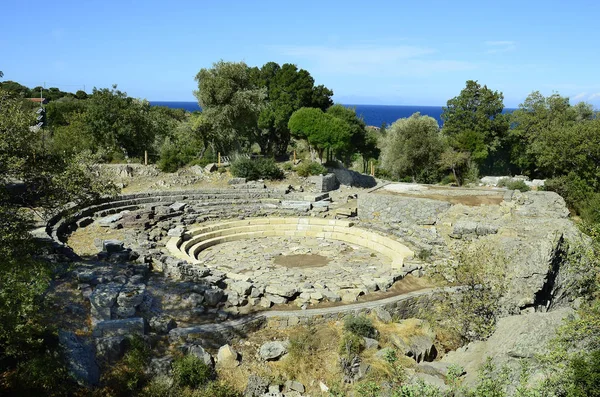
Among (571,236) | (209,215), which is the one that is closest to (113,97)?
(209,215)

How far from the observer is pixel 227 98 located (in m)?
32.2

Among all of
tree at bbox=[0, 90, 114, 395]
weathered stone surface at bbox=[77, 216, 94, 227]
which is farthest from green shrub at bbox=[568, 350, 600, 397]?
weathered stone surface at bbox=[77, 216, 94, 227]

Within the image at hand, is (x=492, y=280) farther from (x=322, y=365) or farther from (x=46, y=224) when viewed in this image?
(x=46, y=224)

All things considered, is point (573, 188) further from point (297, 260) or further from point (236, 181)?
point (236, 181)

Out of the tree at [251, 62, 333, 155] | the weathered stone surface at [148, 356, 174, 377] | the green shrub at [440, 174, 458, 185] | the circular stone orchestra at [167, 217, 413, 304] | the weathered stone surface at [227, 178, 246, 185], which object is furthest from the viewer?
the tree at [251, 62, 333, 155]

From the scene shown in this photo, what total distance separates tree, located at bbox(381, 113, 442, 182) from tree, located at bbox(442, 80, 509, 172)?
3.60m

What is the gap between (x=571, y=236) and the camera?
13.8 metres

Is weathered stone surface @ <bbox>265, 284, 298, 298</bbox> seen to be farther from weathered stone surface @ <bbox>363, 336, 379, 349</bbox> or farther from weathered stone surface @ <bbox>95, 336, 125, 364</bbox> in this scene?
weathered stone surface @ <bbox>95, 336, 125, 364</bbox>

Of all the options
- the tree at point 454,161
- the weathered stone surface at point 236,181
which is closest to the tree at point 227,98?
the weathered stone surface at point 236,181

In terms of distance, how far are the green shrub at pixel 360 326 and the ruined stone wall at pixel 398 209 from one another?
9627 millimetres

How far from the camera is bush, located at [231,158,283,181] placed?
28.2m

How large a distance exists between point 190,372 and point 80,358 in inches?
84.6

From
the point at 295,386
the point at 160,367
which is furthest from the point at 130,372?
the point at 295,386

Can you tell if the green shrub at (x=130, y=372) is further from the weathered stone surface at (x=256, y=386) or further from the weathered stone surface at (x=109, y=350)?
the weathered stone surface at (x=256, y=386)
